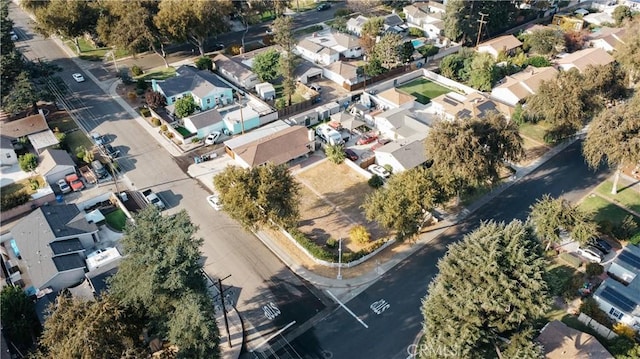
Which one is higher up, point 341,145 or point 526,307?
point 526,307

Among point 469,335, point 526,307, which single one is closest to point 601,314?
point 526,307

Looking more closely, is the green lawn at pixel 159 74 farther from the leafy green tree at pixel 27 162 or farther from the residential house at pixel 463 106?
the residential house at pixel 463 106

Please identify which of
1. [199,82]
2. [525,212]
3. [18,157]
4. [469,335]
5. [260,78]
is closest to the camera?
[469,335]

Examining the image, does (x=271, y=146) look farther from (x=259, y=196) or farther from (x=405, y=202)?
(x=405, y=202)

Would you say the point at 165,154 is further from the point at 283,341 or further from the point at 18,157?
the point at 283,341

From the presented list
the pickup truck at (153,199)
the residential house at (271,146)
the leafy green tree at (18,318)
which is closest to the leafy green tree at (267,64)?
the residential house at (271,146)

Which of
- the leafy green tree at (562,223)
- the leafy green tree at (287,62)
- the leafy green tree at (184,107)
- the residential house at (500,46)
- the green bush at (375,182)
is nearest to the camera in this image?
the leafy green tree at (562,223)
